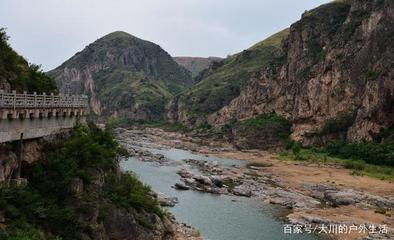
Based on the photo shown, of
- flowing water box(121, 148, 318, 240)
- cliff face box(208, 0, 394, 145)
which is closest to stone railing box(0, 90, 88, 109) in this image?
flowing water box(121, 148, 318, 240)

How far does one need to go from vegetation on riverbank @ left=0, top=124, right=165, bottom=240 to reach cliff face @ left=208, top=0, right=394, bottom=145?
80114mm

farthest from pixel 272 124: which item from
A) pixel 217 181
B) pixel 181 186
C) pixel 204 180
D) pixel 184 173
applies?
pixel 181 186

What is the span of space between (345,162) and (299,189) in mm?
27437

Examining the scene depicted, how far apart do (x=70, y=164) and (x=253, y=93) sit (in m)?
142

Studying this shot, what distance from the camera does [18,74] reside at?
117 feet

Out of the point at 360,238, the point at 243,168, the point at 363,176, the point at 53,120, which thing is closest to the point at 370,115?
the point at 363,176

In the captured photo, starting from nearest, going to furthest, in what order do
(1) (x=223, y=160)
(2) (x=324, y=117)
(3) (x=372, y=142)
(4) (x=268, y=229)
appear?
(4) (x=268, y=229), (3) (x=372, y=142), (1) (x=223, y=160), (2) (x=324, y=117)

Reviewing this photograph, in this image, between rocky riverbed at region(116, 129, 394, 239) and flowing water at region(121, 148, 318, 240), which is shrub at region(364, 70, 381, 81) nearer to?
rocky riverbed at region(116, 129, 394, 239)

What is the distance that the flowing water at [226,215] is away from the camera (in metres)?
48.6

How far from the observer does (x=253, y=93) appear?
171 m

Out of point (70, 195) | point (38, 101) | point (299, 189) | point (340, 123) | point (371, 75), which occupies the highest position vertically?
point (371, 75)

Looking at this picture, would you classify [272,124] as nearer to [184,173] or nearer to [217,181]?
[184,173]

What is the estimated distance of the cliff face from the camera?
10956 cm

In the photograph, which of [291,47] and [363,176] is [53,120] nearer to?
[363,176]
